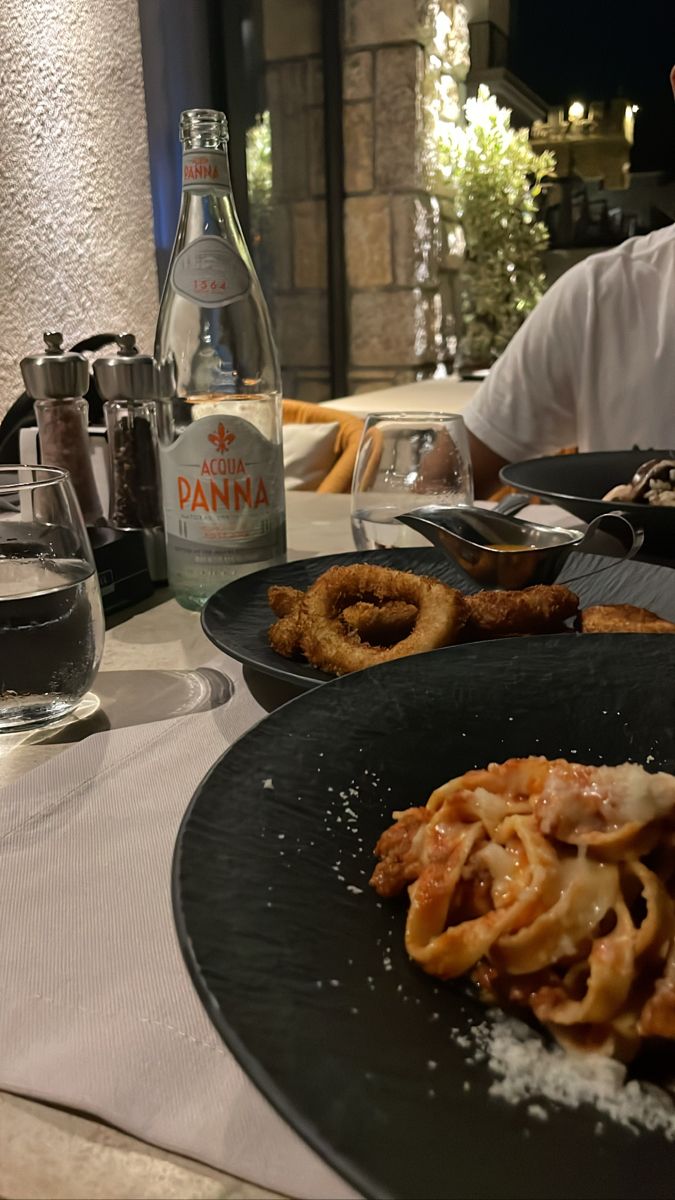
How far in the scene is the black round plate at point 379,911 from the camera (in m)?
0.26

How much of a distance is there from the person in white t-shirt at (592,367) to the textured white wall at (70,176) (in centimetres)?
130

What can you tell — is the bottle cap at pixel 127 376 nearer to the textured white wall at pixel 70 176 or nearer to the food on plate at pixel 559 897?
the food on plate at pixel 559 897

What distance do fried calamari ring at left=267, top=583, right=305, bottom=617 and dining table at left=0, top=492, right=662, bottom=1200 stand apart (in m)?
0.11

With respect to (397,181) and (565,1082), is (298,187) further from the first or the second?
(565,1082)

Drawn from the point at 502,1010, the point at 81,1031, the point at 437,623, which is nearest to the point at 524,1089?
the point at 502,1010

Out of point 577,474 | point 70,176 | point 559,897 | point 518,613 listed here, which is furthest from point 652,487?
point 70,176

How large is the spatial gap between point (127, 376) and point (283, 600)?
378 millimetres

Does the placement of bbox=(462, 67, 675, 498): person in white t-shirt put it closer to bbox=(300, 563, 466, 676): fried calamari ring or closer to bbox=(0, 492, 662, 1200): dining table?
bbox=(300, 563, 466, 676): fried calamari ring

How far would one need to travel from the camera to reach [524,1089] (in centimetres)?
30

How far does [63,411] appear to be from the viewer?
101 centimetres

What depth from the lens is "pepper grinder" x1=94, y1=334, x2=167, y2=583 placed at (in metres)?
1.02

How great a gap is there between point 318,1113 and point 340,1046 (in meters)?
0.03

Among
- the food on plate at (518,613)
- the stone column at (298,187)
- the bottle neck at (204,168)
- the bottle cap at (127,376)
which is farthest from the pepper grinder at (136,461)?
the stone column at (298,187)

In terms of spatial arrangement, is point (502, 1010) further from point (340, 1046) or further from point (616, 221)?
point (616, 221)
